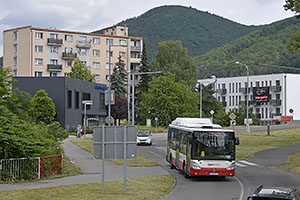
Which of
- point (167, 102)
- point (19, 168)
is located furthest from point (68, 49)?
point (19, 168)

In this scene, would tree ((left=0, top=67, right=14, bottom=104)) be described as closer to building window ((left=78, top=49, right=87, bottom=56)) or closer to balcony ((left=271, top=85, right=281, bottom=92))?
building window ((left=78, top=49, right=87, bottom=56))

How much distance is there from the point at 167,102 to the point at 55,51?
2866 cm

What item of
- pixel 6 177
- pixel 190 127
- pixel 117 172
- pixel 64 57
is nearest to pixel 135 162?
pixel 117 172

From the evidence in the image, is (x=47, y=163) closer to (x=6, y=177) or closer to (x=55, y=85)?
(x=6, y=177)

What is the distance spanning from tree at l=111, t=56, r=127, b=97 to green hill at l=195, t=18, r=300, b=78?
5608 centimetres

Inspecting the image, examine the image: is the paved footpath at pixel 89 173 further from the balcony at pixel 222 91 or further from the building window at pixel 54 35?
the balcony at pixel 222 91

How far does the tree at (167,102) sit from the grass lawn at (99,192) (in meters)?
67.9

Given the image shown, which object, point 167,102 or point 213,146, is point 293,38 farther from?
point 167,102

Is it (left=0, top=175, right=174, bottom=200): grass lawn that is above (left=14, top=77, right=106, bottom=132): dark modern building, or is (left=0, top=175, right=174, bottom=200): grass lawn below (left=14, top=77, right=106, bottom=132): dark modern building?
below

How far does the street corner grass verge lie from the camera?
3052 centimetres

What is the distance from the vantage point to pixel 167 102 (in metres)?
92.2

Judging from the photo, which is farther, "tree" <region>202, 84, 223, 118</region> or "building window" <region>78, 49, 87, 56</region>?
"tree" <region>202, 84, 223, 118</region>

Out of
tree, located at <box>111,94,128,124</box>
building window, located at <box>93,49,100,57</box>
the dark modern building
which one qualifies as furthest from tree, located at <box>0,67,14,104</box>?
building window, located at <box>93,49,100,57</box>

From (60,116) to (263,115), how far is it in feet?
201
